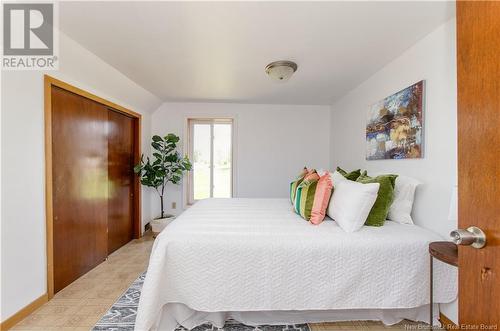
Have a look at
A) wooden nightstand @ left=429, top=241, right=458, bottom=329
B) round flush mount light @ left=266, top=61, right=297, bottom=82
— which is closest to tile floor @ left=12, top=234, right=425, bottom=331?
wooden nightstand @ left=429, top=241, right=458, bottom=329

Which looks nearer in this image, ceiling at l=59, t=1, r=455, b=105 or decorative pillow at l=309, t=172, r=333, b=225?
ceiling at l=59, t=1, r=455, b=105

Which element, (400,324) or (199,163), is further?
(199,163)

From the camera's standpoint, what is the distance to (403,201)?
1995mm

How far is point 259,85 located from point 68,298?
10.1 ft

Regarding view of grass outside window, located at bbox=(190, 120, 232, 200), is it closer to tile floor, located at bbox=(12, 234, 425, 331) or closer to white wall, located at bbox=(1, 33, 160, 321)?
tile floor, located at bbox=(12, 234, 425, 331)

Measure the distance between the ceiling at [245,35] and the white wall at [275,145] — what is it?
50.9 inches

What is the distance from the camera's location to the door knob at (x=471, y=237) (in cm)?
63

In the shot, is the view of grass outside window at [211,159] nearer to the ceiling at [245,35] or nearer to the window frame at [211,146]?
the window frame at [211,146]

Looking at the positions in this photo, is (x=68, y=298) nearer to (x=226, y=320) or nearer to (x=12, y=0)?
(x=226, y=320)

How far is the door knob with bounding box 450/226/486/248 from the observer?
634 mm

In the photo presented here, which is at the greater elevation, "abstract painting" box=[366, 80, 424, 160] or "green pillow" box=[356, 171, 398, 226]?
"abstract painting" box=[366, 80, 424, 160]

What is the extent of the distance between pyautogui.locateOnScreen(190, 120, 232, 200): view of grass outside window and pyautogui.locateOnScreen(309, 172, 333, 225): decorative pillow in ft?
8.42

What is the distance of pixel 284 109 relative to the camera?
4312 mm

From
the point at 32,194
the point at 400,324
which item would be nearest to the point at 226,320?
the point at 400,324
